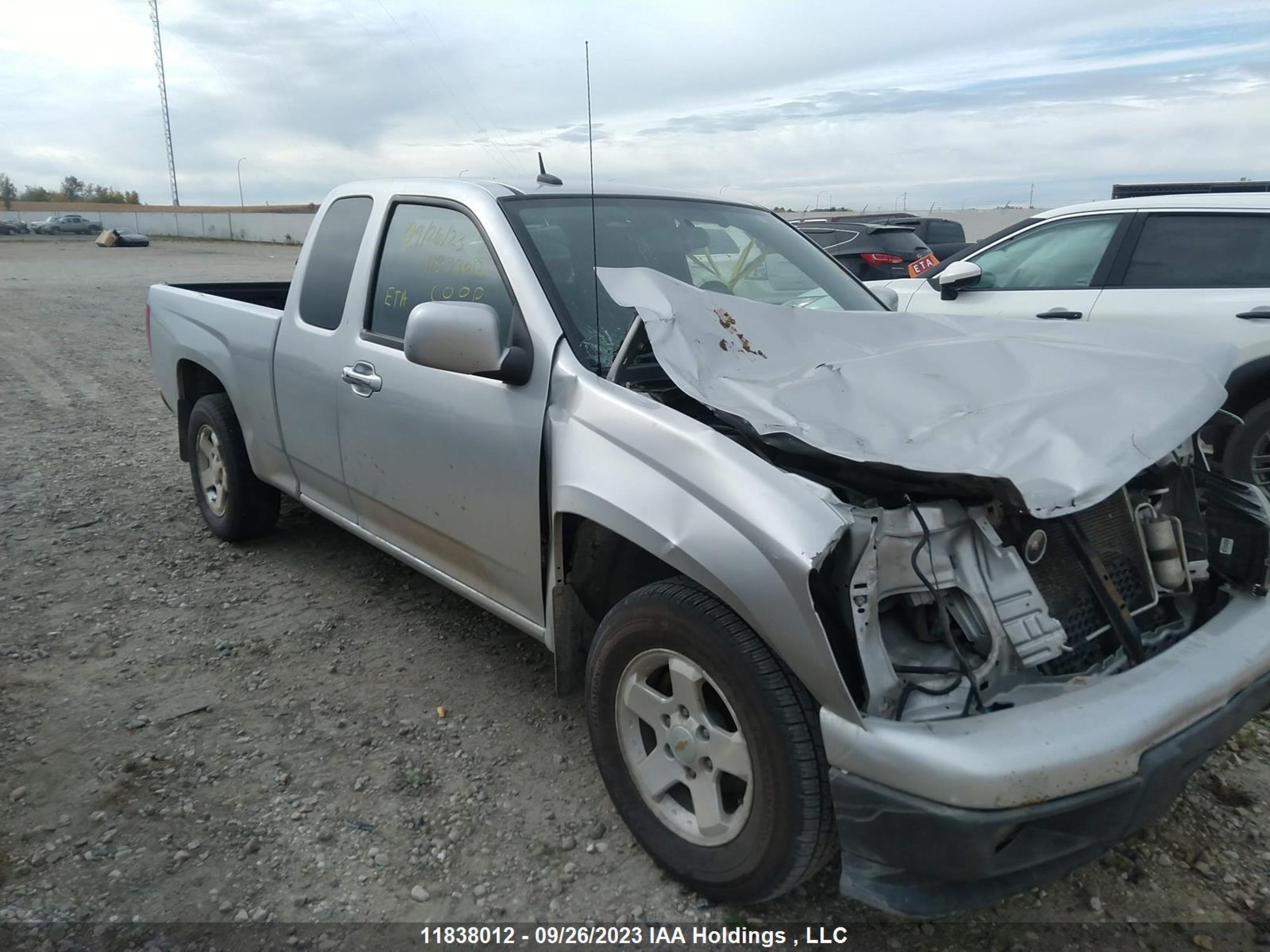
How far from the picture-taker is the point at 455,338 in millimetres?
2711

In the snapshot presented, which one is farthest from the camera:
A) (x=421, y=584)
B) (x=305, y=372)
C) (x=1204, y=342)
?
(x=421, y=584)

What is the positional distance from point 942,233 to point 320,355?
14.9 metres

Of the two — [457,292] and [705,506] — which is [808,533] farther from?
[457,292]

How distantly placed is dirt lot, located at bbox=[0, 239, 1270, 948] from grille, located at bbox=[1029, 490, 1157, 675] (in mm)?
689

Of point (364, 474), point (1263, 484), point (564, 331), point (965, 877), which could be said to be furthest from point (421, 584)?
point (1263, 484)

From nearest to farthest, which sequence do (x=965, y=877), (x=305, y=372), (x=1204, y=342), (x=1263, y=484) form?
(x=965, y=877), (x=1204, y=342), (x=305, y=372), (x=1263, y=484)

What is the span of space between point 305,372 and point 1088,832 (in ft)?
10.6

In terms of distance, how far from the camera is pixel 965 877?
190cm

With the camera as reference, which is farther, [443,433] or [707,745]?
[443,433]

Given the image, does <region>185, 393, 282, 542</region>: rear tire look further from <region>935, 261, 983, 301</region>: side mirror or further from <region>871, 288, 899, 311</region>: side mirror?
<region>935, 261, 983, 301</region>: side mirror

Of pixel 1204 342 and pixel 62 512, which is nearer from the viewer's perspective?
pixel 1204 342

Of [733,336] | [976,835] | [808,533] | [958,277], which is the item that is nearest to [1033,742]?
[976,835]

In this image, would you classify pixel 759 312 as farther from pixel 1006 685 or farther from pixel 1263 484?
pixel 1263 484

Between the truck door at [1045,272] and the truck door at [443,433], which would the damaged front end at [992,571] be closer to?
the truck door at [443,433]
